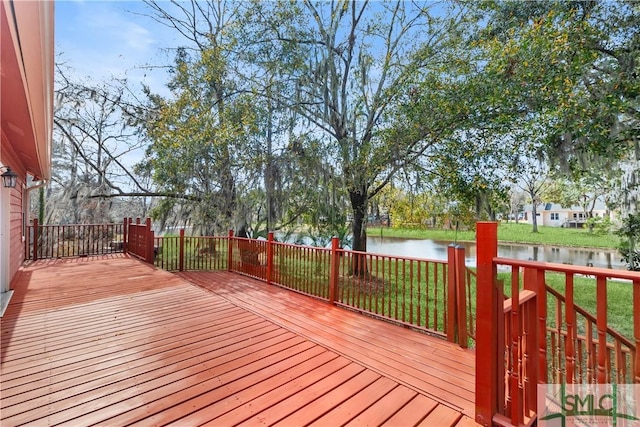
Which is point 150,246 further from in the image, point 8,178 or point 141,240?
point 8,178

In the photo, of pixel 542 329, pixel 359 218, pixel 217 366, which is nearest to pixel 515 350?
pixel 542 329

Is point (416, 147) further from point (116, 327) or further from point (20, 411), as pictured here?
point (20, 411)

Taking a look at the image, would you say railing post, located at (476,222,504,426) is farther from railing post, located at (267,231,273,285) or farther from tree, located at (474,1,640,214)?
tree, located at (474,1,640,214)

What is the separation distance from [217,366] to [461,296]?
93.5 inches

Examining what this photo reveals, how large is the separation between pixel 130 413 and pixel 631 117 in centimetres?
785

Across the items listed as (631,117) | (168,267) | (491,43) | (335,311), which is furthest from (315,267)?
(631,117)

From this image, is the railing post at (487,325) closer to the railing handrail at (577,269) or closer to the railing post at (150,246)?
the railing handrail at (577,269)

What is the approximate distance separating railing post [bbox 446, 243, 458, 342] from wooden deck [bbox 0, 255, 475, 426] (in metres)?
0.16

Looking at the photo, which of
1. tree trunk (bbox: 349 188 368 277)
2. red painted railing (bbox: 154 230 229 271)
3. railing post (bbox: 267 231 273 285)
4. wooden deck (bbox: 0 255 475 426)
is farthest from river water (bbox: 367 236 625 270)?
wooden deck (bbox: 0 255 475 426)

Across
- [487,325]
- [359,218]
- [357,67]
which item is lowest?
[487,325]

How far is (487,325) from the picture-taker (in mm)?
1696

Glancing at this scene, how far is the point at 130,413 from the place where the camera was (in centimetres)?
176

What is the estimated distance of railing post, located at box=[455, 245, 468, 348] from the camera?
9.39ft
